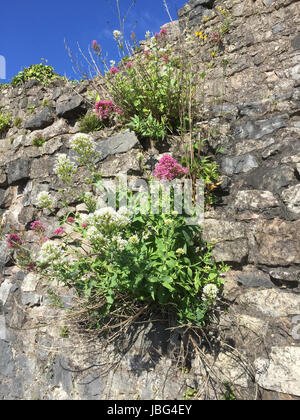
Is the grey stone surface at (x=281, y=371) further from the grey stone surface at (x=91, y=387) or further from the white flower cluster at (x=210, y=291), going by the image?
the grey stone surface at (x=91, y=387)

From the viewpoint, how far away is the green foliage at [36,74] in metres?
5.34

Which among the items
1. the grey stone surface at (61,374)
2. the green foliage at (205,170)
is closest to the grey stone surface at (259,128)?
the green foliage at (205,170)

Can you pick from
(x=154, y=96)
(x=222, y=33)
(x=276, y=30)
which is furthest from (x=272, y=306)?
(x=222, y=33)

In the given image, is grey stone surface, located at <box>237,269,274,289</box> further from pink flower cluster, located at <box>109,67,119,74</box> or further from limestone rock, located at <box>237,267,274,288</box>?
pink flower cluster, located at <box>109,67,119,74</box>

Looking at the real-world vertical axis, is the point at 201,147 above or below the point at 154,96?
below

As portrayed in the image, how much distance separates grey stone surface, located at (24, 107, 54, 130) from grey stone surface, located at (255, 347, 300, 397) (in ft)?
14.0

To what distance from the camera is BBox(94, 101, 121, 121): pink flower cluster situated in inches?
159

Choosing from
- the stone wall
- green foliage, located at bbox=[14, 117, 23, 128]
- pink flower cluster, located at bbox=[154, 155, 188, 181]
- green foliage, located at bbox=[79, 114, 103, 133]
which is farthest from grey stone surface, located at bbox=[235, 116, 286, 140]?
green foliage, located at bbox=[14, 117, 23, 128]

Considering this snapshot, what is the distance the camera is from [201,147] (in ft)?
11.5

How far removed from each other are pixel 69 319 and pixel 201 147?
2396 millimetres

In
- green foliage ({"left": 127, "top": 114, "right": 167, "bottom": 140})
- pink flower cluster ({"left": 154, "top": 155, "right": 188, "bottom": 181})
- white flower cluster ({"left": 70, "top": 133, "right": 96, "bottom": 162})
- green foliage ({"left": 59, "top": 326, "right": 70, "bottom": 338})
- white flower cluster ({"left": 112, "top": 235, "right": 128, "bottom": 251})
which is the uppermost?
green foliage ({"left": 127, "top": 114, "right": 167, "bottom": 140})

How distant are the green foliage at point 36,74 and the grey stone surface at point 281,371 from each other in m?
5.33

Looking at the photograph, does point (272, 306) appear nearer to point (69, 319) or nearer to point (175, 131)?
point (69, 319)

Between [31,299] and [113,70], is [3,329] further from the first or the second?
[113,70]
